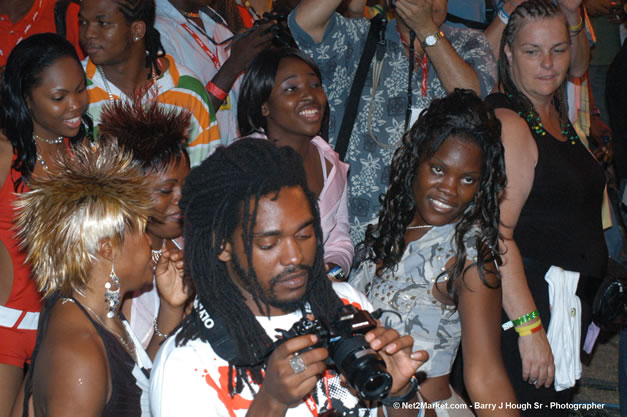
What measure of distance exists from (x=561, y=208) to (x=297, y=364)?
1.74 meters

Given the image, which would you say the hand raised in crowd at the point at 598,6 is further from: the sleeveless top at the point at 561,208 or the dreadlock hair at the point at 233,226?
the dreadlock hair at the point at 233,226

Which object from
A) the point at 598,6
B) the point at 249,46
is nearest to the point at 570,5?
the point at 598,6

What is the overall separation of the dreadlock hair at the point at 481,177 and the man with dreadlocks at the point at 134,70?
1103mm

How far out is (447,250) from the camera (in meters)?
2.46

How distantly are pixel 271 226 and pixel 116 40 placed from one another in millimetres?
1930

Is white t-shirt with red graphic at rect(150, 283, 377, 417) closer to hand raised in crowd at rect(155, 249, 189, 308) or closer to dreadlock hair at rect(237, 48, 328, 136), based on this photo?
hand raised in crowd at rect(155, 249, 189, 308)

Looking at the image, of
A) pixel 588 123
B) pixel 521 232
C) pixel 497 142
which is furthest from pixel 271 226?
pixel 588 123

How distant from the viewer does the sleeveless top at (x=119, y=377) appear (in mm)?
1953

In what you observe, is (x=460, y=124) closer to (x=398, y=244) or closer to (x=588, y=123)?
(x=398, y=244)

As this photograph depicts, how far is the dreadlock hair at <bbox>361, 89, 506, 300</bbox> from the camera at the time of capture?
8.32ft

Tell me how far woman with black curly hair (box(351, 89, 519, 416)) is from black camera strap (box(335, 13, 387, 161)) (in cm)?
78

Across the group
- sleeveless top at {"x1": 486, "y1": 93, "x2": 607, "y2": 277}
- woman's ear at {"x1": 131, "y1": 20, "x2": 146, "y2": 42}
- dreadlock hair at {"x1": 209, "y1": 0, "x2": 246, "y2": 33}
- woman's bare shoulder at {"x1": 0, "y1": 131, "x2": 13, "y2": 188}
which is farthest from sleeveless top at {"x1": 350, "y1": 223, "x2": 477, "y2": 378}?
dreadlock hair at {"x1": 209, "y1": 0, "x2": 246, "y2": 33}

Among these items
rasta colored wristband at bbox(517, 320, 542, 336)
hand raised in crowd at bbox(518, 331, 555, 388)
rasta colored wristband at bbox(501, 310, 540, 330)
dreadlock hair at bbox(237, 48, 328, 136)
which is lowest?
hand raised in crowd at bbox(518, 331, 555, 388)

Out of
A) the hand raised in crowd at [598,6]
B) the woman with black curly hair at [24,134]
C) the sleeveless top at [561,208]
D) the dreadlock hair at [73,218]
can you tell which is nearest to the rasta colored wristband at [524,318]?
the sleeveless top at [561,208]
